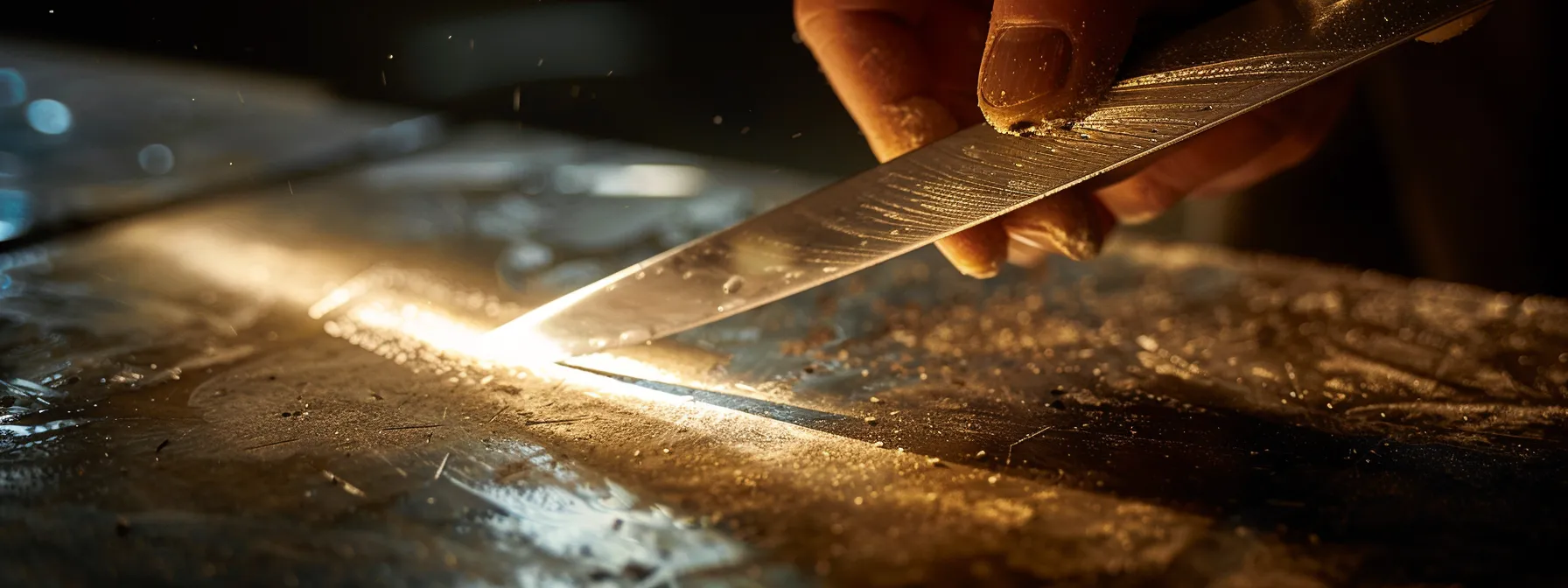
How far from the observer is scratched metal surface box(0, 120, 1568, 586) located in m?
0.73

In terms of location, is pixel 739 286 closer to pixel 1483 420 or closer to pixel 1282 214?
pixel 1483 420

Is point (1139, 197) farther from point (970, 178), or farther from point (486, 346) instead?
point (486, 346)

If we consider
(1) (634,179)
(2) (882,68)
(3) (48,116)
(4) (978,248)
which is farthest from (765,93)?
(3) (48,116)

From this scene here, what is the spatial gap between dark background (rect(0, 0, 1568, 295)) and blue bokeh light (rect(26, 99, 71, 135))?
50 cm

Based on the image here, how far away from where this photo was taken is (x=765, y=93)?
256cm

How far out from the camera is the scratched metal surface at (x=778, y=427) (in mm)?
729

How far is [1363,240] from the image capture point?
2344mm

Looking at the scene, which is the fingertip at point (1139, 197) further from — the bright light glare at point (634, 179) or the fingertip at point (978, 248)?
the bright light glare at point (634, 179)

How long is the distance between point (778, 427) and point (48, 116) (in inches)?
88.5

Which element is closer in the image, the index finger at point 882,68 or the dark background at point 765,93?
the index finger at point 882,68

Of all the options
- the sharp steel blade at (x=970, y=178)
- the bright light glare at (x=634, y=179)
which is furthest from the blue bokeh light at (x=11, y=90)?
the sharp steel blade at (x=970, y=178)

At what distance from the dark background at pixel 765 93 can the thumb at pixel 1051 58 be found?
1091mm

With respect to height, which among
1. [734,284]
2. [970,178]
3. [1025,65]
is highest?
[1025,65]

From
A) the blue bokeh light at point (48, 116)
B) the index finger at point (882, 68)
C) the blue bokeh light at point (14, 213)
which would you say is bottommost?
the blue bokeh light at point (14, 213)
